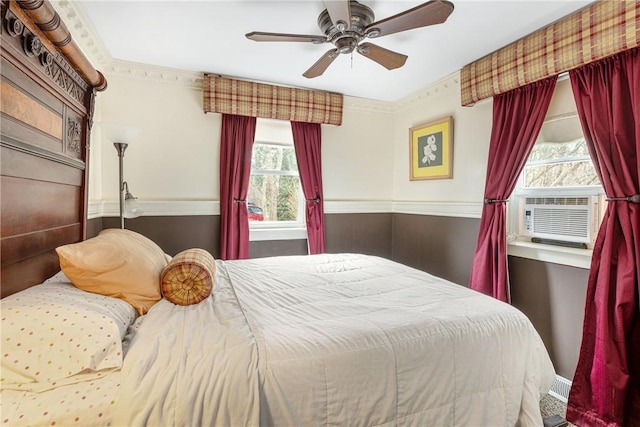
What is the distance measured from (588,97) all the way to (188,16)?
8.67 feet

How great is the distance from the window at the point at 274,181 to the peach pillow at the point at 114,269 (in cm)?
200

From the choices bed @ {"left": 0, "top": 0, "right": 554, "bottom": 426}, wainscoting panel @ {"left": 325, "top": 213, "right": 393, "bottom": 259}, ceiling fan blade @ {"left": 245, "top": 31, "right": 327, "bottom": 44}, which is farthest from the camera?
wainscoting panel @ {"left": 325, "top": 213, "right": 393, "bottom": 259}

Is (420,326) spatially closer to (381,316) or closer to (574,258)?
(381,316)

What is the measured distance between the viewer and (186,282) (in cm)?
149

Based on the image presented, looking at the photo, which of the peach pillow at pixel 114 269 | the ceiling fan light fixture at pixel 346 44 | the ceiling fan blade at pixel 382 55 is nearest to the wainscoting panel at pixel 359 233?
the ceiling fan blade at pixel 382 55

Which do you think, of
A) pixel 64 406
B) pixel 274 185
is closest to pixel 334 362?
pixel 64 406

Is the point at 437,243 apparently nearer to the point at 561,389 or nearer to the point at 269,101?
the point at 561,389

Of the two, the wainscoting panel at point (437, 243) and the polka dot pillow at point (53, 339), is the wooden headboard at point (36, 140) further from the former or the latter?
the wainscoting panel at point (437, 243)

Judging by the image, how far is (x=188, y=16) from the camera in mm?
2049

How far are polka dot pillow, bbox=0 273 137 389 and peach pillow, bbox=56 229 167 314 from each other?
7.3 inches

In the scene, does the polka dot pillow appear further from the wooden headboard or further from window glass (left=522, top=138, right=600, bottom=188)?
window glass (left=522, top=138, right=600, bottom=188)

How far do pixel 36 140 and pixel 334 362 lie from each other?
60.7 inches

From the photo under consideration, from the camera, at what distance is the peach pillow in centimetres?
124

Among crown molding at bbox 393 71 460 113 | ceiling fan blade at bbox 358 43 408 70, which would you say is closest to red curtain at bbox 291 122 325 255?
crown molding at bbox 393 71 460 113
